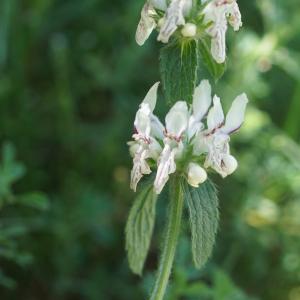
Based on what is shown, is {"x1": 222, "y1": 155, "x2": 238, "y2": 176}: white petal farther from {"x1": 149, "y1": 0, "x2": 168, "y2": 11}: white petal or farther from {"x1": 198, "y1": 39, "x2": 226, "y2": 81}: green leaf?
{"x1": 149, "y1": 0, "x2": 168, "y2": 11}: white petal

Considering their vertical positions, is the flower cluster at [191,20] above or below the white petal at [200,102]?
above

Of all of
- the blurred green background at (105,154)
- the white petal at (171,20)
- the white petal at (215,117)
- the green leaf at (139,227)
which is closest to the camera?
the white petal at (171,20)

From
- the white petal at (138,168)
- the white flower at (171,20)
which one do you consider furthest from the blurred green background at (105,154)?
the white flower at (171,20)

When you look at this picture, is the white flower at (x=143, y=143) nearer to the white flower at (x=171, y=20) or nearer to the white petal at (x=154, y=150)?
the white petal at (x=154, y=150)

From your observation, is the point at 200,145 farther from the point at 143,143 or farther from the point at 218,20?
the point at 218,20


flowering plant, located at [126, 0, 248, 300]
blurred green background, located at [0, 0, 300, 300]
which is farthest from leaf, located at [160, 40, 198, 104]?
blurred green background, located at [0, 0, 300, 300]

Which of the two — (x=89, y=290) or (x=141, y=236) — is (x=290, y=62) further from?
(x=141, y=236)
